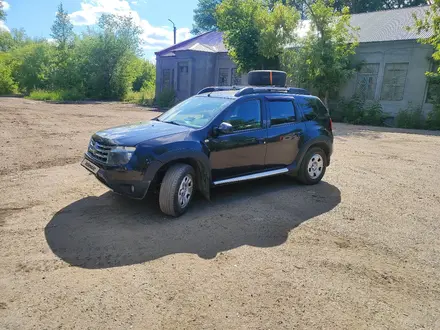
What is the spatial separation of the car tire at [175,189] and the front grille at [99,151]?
2.78 ft

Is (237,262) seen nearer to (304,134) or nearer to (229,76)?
(304,134)

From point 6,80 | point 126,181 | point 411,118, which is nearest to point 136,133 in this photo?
point 126,181

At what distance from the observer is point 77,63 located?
34156 millimetres

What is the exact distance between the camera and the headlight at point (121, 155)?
4.45 metres

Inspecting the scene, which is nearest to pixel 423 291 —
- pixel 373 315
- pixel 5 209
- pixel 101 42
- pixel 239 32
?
pixel 373 315

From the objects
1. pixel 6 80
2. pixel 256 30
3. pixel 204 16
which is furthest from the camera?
pixel 204 16

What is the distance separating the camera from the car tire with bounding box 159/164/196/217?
4586mm

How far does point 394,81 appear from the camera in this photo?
62.7ft

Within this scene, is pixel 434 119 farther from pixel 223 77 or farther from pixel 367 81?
pixel 223 77

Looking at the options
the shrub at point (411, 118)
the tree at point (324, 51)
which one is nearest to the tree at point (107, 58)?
the tree at point (324, 51)

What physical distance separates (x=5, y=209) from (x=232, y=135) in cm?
337

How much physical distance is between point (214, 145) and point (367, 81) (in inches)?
713

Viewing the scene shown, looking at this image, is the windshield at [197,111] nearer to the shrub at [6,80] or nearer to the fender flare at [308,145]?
the fender flare at [308,145]

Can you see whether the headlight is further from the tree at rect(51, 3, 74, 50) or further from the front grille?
the tree at rect(51, 3, 74, 50)
